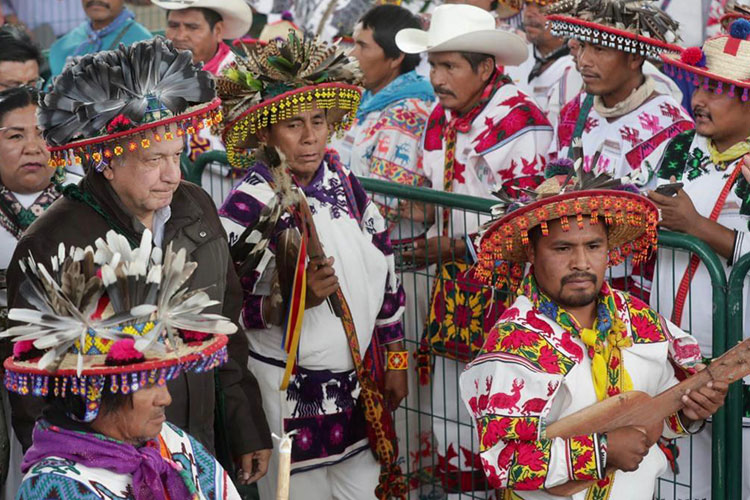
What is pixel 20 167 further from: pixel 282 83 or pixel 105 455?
pixel 105 455

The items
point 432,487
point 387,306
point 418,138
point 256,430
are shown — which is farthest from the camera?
point 418,138

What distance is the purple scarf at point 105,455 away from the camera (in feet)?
10.8

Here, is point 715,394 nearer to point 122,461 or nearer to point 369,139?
point 122,461

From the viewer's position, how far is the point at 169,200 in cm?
420

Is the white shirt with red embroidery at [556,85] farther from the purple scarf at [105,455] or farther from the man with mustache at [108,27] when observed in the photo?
the purple scarf at [105,455]

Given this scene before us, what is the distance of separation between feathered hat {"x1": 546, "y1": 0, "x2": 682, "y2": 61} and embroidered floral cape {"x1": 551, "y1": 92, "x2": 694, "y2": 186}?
0.91ft

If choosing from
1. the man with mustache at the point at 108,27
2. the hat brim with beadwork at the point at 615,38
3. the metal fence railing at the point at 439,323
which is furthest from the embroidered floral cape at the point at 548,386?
the man with mustache at the point at 108,27

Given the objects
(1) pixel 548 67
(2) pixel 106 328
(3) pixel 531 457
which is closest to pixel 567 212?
(3) pixel 531 457

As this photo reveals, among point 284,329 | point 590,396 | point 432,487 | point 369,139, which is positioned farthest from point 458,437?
point 369,139

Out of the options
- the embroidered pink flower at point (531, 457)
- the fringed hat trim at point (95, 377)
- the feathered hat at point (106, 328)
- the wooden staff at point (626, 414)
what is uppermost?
the feathered hat at point (106, 328)

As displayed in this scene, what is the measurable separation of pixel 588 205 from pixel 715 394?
75 centimetres

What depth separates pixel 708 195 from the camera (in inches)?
199

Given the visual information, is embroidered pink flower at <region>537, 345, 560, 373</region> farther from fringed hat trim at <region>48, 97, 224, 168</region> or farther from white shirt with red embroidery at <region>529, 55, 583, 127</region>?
white shirt with red embroidery at <region>529, 55, 583, 127</region>

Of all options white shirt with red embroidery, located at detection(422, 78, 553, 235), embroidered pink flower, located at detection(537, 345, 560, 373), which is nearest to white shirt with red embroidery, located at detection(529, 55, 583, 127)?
white shirt with red embroidery, located at detection(422, 78, 553, 235)
